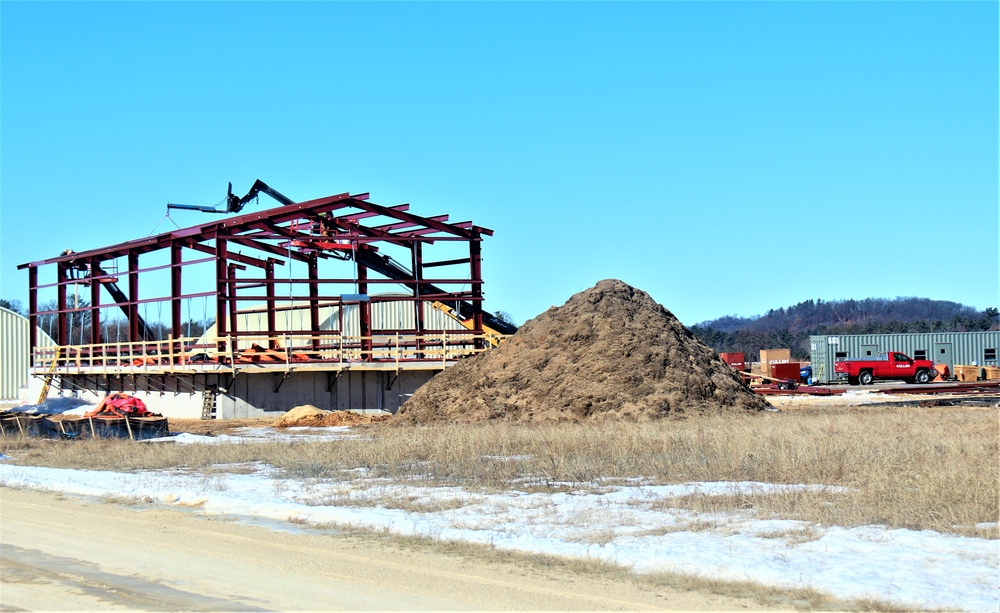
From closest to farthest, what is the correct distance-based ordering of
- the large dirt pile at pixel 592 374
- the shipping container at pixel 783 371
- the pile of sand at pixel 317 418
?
1. the large dirt pile at pixel 592 374
2. the pile of sand at pixel 317 418
3. the shipping container at pixel 783 371

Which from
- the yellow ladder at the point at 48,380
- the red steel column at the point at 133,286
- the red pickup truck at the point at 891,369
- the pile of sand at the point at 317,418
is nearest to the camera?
the pile of sand at the point at 317,418

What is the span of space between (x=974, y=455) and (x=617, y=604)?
989 cm

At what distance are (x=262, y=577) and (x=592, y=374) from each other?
66.1ft

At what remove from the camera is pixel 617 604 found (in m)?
7.86

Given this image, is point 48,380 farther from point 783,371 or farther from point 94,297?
point 783,371

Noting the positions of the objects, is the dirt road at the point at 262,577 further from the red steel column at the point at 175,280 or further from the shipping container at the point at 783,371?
the shipping container at the point at 783,371

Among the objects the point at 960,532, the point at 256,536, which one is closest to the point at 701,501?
the point at 960,532

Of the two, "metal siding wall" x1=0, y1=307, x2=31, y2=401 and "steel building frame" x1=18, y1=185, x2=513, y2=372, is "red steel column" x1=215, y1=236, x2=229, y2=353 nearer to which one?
"steel building frame" x1=18, y1=185, x2=513, y2=372

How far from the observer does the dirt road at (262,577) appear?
7941 millimetres

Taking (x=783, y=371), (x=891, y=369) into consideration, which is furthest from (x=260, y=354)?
(x=891, y=369)

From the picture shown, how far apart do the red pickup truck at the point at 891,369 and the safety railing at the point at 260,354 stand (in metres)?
26.2

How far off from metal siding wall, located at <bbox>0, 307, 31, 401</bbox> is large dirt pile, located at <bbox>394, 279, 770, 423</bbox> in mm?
38480

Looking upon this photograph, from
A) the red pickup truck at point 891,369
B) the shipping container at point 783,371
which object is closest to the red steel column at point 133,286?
the shipping container at point 783,371

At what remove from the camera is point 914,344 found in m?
62.6
